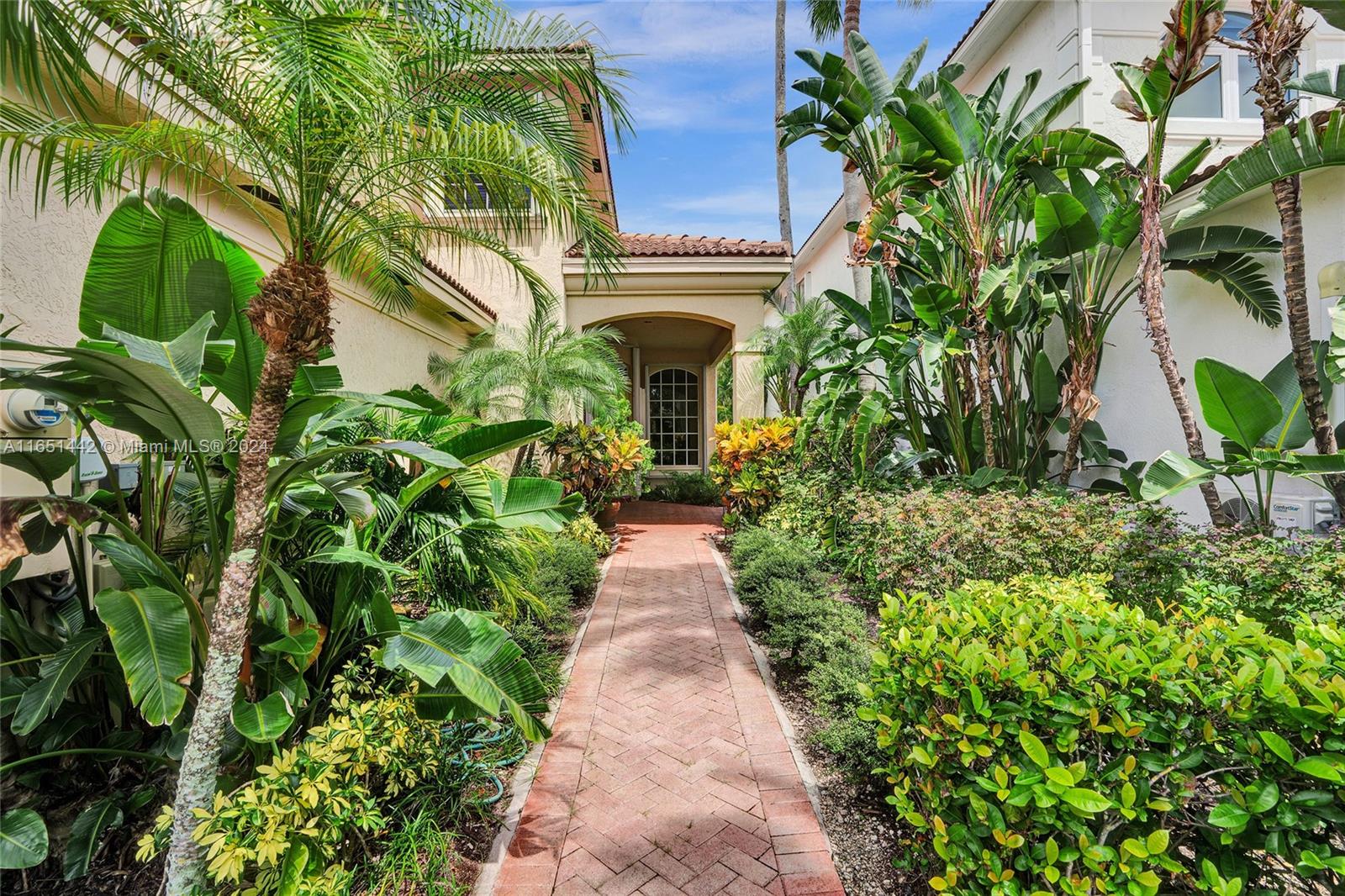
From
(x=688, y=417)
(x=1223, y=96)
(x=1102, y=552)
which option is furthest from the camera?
(x=688, y=417)

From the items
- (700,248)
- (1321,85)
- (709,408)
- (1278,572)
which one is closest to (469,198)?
(1278,572)

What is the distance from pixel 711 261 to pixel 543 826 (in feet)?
32.9

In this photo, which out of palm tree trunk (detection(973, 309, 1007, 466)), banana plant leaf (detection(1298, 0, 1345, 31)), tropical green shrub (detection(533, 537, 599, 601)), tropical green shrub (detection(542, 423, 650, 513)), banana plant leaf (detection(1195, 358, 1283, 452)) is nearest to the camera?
banana plant leaf (detection(1298, 0, 1345, 31))

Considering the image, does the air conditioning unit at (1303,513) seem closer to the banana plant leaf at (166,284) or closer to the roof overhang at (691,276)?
the banana plant leaf at (166,284)

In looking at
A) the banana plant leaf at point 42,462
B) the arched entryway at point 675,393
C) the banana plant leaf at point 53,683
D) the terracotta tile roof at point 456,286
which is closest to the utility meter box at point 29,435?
the banana plant leaf at point 42,462

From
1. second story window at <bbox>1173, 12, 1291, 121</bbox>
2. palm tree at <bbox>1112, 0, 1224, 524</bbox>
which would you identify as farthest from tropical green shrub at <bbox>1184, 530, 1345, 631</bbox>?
second story window at <bbox>1173, 12, 1291, 121</bbox>

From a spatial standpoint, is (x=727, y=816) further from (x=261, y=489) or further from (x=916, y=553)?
(x=261, y=489)

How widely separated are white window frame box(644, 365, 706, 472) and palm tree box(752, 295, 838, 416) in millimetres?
5185

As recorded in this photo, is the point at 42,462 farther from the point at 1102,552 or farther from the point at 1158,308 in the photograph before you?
the point at 1158,308

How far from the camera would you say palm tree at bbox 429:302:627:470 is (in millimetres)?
8445

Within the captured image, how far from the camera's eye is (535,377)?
857cm

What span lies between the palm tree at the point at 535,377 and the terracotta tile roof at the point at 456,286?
97 cm

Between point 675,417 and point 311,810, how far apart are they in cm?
1519

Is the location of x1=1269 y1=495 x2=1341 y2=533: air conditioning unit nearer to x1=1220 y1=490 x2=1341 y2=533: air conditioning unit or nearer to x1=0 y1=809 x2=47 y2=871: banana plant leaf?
x1=1220 y1=490 x2=1341 y2=533: air conditioning unit
